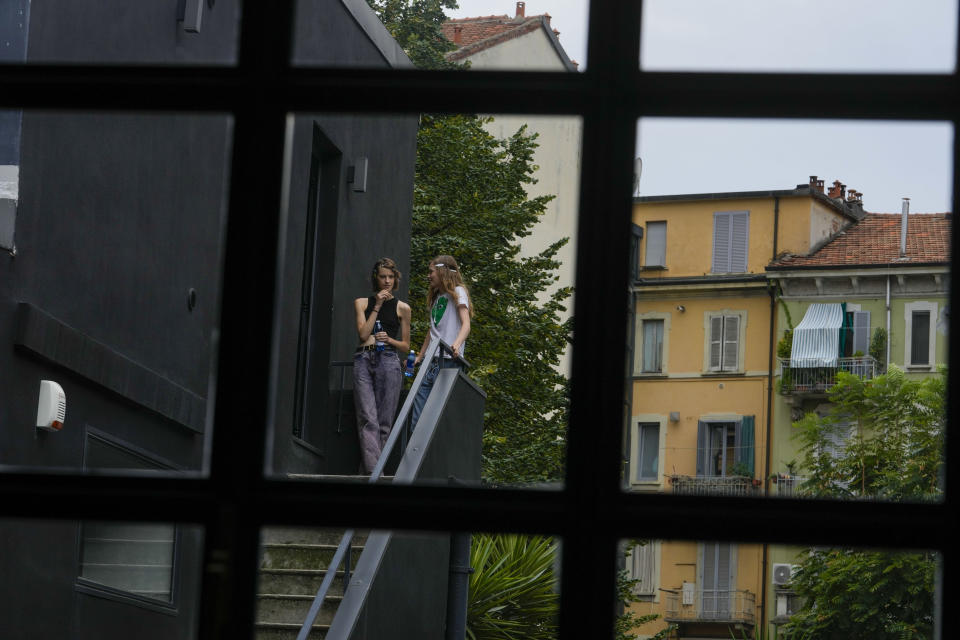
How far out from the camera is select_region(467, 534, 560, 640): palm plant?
46.3 ft

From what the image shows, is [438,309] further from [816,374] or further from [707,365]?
[707,365]

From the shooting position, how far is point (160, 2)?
29.8 feet

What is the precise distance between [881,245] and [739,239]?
13.1ft

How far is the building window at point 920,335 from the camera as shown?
36.4 metres

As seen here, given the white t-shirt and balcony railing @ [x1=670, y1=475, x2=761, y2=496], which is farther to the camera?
balcony railing @ [x1=670, y1=475, x2=761, y2=496]

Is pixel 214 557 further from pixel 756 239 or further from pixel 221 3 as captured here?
pixel 756 239

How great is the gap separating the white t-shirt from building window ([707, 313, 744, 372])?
95.2 ft

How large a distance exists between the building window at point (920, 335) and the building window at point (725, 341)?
4508mm

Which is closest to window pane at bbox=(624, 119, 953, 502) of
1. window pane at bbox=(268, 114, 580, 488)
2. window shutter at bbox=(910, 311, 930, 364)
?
window shutter at bbox=(910, 311, 930, 364)

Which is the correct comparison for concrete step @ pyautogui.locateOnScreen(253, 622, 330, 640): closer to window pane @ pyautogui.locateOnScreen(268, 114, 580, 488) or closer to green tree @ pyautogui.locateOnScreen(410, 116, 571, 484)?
window pane @ pyautogui.locateOnScreen(268, 114, 580, 488)

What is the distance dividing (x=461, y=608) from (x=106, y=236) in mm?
3830

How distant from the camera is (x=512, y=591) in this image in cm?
1445

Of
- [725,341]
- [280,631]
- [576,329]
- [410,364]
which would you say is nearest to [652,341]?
[725,341]

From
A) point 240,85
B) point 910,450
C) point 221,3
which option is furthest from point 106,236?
point 910,450
